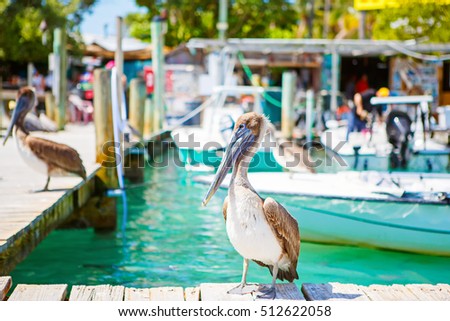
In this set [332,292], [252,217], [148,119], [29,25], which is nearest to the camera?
[252,217]

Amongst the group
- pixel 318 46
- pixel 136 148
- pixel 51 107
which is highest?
pixel 318 46

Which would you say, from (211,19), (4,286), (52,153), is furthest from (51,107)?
(211,19)

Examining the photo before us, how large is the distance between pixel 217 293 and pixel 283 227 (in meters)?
0.56

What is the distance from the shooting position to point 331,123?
16.3 m

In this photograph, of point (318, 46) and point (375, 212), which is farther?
point (318, 46)

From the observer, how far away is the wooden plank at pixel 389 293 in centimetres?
441

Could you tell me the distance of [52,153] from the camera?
8.07m

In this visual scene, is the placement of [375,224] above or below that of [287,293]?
below

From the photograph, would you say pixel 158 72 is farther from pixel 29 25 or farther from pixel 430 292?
pixel 430 292

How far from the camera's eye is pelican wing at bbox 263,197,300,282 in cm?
440

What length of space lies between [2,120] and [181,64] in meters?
9.60

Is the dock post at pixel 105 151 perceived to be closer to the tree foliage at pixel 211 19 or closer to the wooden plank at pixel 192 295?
the wooden plank at pixel 192 295

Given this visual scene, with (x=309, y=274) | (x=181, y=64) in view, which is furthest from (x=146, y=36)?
(x=309, y=274)

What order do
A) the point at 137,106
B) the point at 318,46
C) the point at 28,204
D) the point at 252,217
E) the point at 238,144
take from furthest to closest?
the point at 318,46
the point at 137,106
the point at 28,204
the point at 238,144
the point at 252,217
